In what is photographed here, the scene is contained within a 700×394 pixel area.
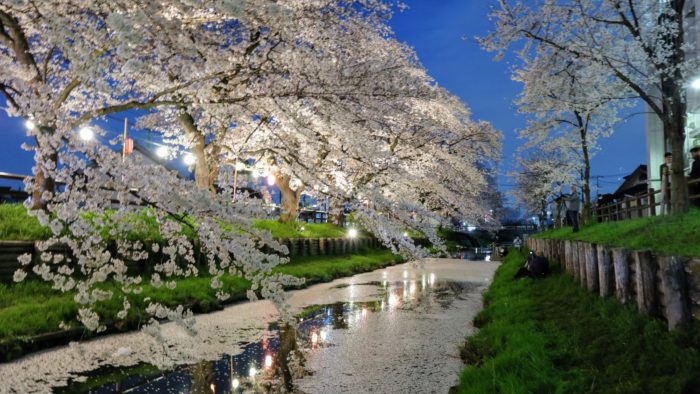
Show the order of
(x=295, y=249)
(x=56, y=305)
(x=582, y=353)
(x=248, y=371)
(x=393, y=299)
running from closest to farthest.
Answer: (x=582, y=353), (x=248, y=371), (x=56, y=305), (x=393, y=299), (x=295, y=249)

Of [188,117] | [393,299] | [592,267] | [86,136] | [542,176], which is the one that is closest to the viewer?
[86,136]

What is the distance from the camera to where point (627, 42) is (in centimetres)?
1382

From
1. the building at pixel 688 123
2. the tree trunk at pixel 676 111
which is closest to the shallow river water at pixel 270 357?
the tree trunk at pixel 676 111

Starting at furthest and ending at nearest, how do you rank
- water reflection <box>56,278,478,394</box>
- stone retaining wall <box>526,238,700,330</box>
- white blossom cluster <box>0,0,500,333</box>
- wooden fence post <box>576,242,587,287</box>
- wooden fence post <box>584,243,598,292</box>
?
wooden fence post <box>576,242,587,287</box>
wooden fence post <box>584,243,598,292</box>
water reflection <box>56,278,478,394</box>
stone retaining wall <box>526,238,700,330</box>
white blossom cluster <box>0,0,500,333</box>

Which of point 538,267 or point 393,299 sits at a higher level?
point 538,267

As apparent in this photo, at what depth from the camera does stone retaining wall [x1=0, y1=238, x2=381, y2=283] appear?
9398 mm

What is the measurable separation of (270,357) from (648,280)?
5.08 m

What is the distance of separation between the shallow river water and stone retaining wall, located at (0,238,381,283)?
2.70 metres

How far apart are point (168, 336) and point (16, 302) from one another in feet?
9.39

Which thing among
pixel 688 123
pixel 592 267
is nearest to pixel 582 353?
pixel 592 267

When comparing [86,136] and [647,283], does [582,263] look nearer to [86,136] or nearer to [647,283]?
[647,283]

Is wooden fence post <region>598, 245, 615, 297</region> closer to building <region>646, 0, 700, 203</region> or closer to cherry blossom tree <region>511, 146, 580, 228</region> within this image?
building <region>646, 0, 700, 203</region>

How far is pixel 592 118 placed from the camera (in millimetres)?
23344

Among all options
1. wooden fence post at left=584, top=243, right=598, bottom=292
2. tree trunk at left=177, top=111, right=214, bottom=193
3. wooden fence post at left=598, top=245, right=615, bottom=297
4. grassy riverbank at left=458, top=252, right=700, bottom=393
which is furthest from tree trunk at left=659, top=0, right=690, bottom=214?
tree trunk at left=177, top=111, right=214, bottom=193
